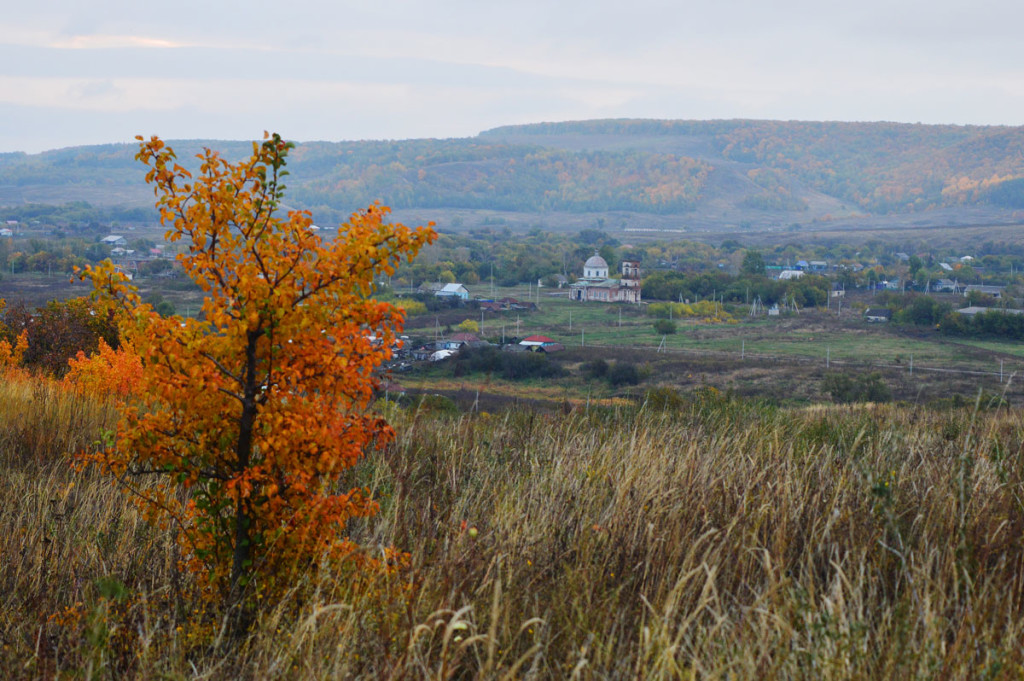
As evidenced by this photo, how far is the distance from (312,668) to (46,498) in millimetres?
2255

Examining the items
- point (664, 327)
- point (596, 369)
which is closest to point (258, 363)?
point (596, 369)

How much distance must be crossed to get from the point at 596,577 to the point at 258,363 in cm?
135

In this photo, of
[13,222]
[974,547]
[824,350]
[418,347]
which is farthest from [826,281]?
[13,222]

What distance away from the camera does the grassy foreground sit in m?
2.30

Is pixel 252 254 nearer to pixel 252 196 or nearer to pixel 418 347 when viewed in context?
pixel 252 196

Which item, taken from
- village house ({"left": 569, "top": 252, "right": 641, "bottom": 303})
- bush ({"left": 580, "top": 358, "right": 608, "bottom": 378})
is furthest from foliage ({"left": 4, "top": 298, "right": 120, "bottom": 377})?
village house ({"left": 569, "top": 252, "right": 641, "bottom": 303})

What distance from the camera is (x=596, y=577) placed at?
293 centimetres

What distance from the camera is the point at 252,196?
2.94 m

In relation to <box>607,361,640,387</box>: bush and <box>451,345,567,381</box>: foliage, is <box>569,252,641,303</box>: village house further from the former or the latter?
<box>607,361,640,387</box>: bush

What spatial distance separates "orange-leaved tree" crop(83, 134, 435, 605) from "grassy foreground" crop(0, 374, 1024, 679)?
8.8 inches

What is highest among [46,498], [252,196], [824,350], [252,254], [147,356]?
[252,196]

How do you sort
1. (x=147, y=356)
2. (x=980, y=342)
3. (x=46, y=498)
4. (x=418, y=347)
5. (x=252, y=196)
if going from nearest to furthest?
(x=147, y=356) < (x=252, y=196) < (x=46, y=498) < (x=418, y=347) < (x=980, y=342)

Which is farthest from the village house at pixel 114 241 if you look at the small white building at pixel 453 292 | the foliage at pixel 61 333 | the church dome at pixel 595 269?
the foliage at pixel 61 333

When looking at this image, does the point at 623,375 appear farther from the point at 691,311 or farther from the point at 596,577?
the point at 596,577
